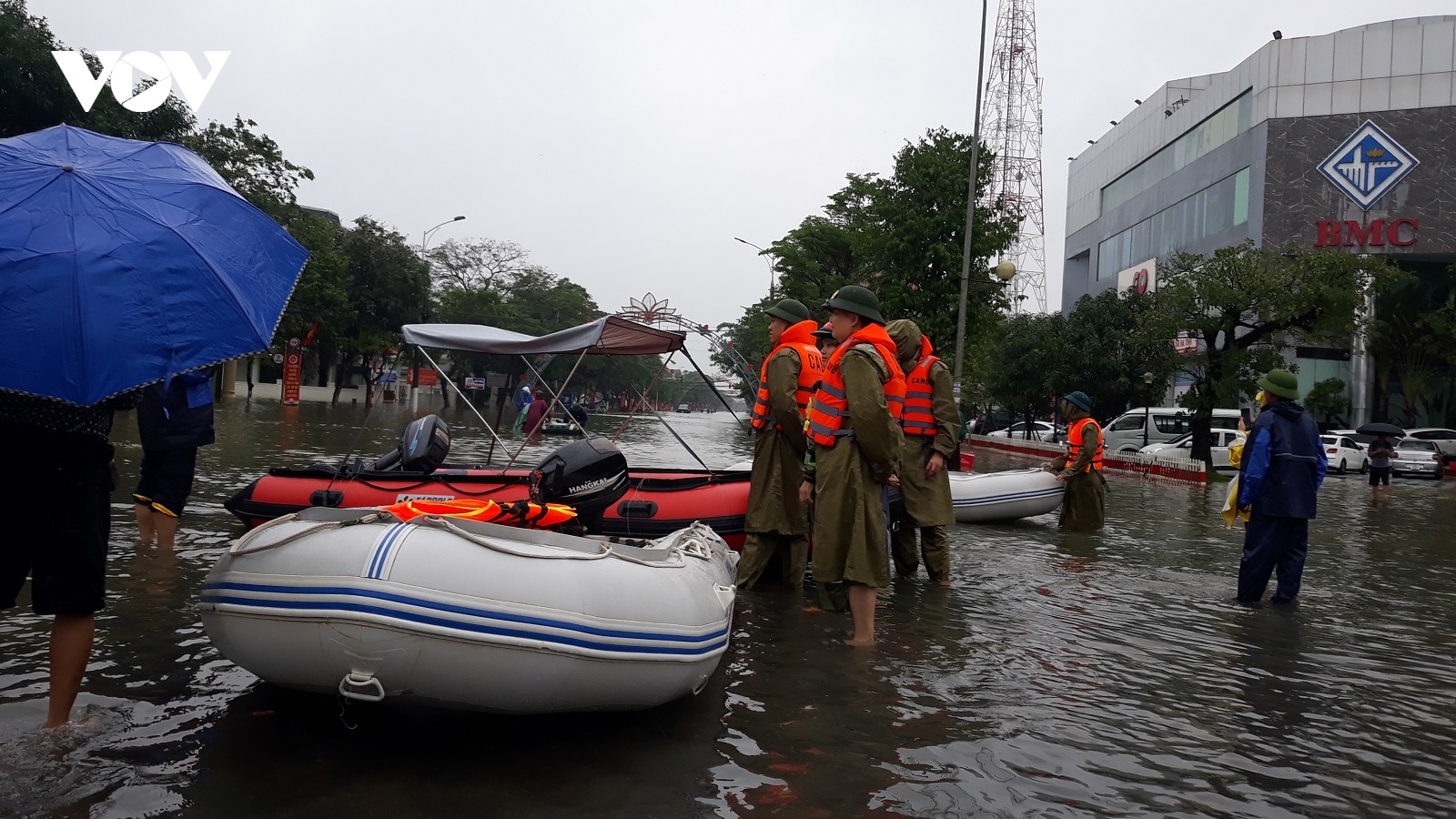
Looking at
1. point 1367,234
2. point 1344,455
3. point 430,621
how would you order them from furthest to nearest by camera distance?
point 1367,234 → point 1344,455 → point 430,621

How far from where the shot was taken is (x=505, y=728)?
3.96m

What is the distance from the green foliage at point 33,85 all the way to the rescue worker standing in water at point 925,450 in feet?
70.7

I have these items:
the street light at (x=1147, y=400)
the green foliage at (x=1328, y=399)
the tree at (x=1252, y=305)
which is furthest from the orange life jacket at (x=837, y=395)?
the green foliage at (x=1328, y=399)

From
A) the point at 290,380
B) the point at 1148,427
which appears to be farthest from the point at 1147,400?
the point at 290,380

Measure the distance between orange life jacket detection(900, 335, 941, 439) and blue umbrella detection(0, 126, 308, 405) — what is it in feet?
15.1

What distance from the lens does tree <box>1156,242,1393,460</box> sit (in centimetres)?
2484

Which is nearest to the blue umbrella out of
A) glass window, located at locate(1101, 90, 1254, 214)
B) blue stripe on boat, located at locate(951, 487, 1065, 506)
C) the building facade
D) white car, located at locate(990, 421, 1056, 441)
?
blue stripe on boat, located at locate(951, 487, 1065, 506)

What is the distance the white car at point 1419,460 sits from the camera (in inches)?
1107

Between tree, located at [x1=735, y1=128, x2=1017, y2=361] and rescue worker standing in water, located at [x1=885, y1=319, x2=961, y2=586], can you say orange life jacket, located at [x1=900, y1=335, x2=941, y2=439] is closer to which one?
rescue worker standing in water, located at [x1=885, y1=319, x2=961, y2=586]

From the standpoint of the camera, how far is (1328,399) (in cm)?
3856

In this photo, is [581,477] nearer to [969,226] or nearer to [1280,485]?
[1280,485]

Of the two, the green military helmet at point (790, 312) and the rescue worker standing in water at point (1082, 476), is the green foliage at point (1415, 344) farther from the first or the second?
the green military helmet at point (790, 312)

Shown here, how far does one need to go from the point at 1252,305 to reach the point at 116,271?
26694mm

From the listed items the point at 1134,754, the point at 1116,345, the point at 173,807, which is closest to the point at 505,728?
the point at 173,807
